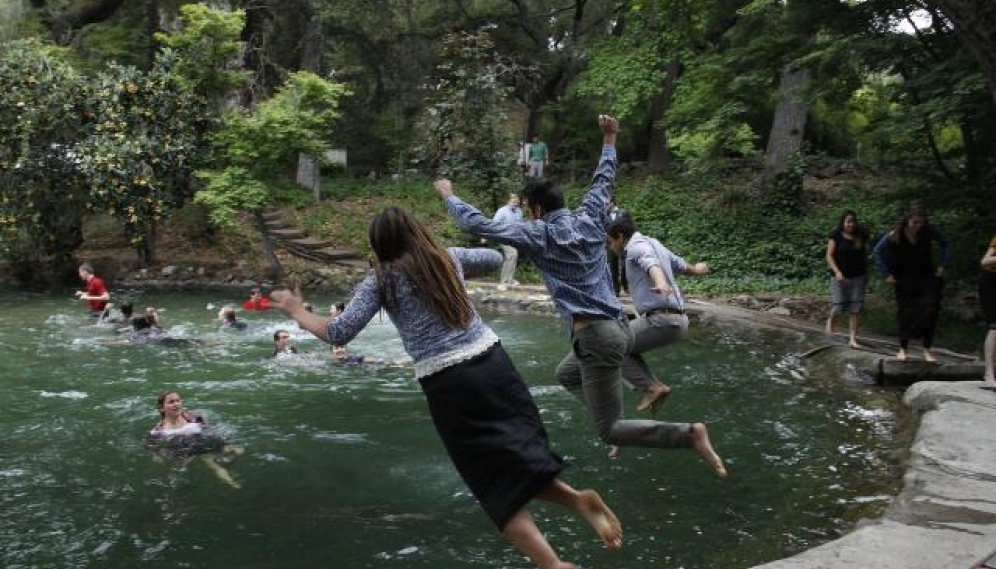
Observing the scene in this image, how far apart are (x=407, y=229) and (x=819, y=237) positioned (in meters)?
14.9

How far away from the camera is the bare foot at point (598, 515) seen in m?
3.61

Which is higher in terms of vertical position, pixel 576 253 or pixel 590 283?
pixel 576 253

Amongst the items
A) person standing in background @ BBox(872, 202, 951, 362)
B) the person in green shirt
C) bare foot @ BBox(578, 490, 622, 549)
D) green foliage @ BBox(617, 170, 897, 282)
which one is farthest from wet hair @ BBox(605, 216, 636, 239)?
the person in green shirt

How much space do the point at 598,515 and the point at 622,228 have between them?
2.49m

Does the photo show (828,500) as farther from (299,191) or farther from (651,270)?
(299,191)

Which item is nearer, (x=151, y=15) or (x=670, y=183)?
(x=670, y=183)

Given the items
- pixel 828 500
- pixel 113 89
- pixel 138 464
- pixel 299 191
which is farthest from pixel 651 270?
pixel 299 191

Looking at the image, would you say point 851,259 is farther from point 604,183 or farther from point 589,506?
point 589,506

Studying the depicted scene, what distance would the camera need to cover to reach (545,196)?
4.37m

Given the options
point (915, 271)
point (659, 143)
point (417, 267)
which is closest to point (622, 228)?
point (417, 267)

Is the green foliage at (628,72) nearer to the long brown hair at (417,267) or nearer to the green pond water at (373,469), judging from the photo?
the green pond water at (373,469)

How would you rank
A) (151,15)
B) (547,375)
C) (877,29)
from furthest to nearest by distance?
(151,15)
(877,29)
(547,375)

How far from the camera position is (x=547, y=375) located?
408 inches

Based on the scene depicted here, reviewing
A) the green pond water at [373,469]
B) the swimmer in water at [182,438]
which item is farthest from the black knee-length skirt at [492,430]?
the swimmer in water at [182,438]
